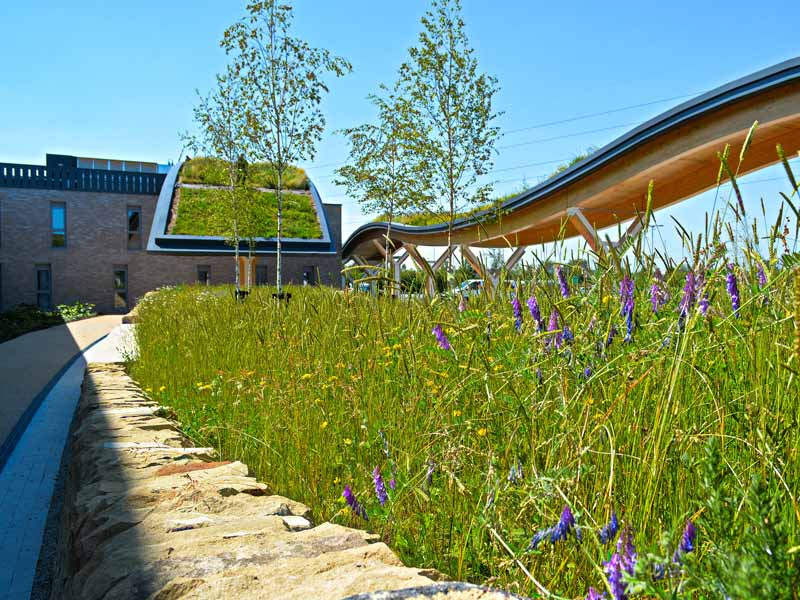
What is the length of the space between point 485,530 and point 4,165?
33.9 meters

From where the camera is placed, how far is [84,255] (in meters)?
30.0

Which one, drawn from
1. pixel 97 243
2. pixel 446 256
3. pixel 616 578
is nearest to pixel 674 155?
pixel 446 256

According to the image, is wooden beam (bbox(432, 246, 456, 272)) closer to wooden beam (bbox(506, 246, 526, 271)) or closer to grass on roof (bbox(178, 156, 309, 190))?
wooden beam (bbox(506, 246, 526, 271))

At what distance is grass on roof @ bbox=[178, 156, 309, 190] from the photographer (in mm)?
21462

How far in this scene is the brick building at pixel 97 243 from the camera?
29094 mm

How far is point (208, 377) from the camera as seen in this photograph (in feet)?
16.8

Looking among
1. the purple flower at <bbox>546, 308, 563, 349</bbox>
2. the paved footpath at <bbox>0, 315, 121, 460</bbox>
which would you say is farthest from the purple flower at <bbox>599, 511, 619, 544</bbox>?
the paved footpath at <bbox>0, 315, 121, 460</bbox>

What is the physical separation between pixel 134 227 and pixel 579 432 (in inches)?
1313

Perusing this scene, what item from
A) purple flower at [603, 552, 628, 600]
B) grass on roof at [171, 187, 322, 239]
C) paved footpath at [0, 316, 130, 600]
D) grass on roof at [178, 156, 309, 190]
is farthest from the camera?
grass on roof at [171, 187, 322, 239]

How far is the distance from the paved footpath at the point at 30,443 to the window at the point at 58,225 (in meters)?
19.4

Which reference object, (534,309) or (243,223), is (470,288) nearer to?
(534,309)

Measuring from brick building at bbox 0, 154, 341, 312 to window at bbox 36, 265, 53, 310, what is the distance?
44 mm

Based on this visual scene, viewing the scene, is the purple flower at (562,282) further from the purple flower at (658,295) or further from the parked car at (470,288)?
the parked car at (470,288)

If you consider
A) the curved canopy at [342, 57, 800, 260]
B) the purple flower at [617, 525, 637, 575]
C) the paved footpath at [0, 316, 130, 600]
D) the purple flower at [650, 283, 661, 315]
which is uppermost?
the curved canopy at [342, 57, 800, 260]
